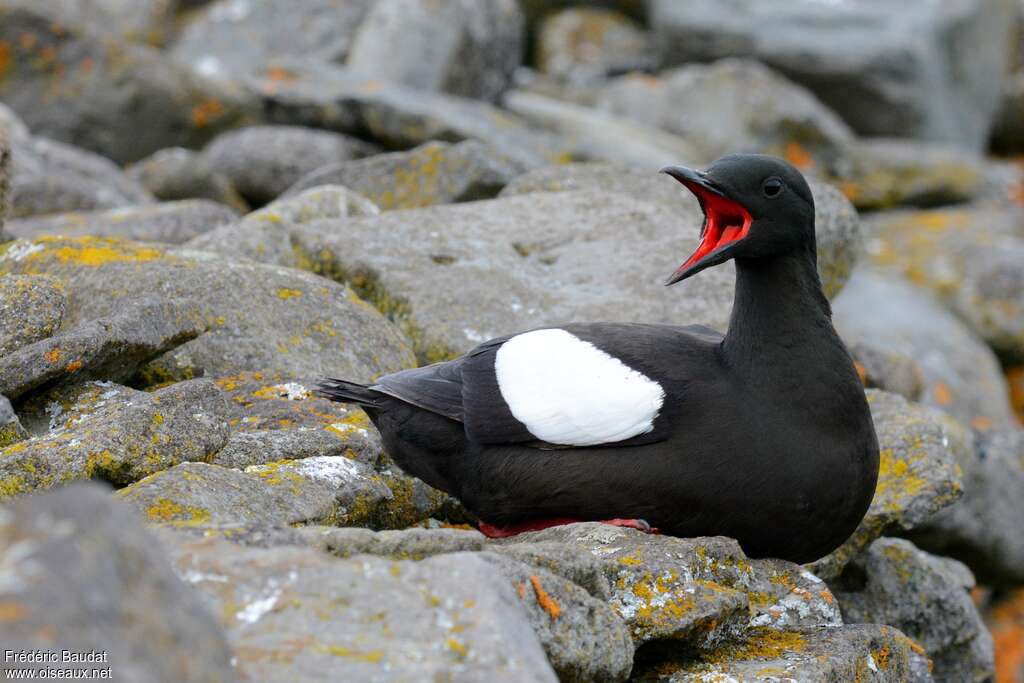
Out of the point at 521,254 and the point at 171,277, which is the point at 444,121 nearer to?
the point at 521,254

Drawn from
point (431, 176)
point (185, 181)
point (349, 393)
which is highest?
point (431, 176)

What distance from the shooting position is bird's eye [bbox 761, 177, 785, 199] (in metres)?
5.23

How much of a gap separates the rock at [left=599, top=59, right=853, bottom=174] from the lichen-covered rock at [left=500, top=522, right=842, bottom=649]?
1069 cm

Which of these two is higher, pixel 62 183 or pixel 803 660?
pixel 803 660

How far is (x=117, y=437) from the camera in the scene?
193 inches

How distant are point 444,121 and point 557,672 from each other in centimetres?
819

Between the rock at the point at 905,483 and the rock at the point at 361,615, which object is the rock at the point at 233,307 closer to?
the rock at the point at 905,483

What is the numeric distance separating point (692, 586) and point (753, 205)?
1621 mm

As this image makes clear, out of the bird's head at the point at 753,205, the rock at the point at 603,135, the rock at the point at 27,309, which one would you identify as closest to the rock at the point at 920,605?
the bird's head at the point at 753,205

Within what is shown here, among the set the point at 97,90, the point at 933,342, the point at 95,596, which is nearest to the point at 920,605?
the point at 95,596

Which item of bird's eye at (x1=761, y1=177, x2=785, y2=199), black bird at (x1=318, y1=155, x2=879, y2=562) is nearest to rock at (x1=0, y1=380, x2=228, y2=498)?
black bird at (x1=318, y1=155, x2=879, y2=562)

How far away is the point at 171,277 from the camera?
632cm

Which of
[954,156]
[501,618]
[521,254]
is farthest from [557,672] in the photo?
[954,156]

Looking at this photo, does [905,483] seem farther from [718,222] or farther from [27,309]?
[27,309]
